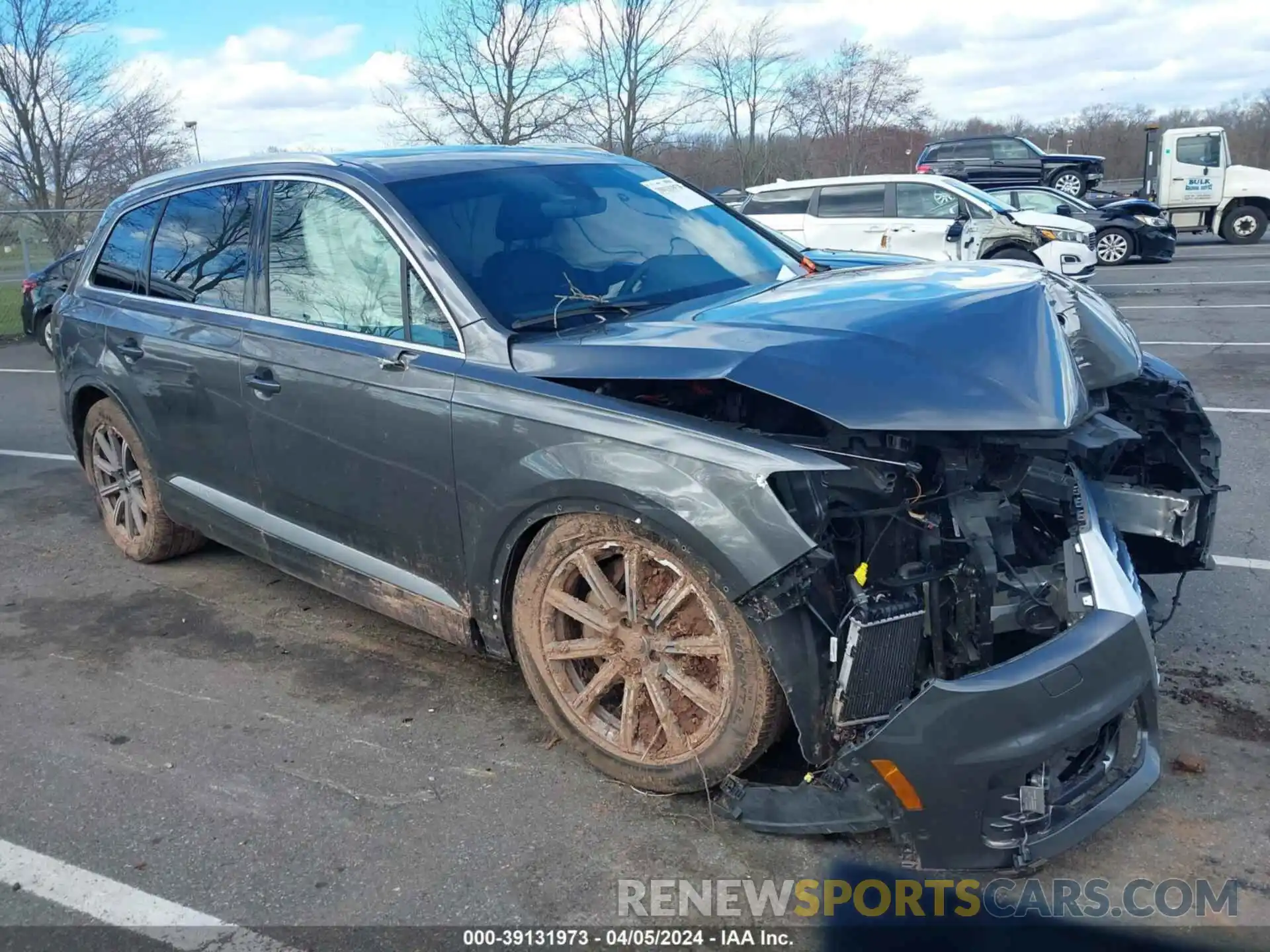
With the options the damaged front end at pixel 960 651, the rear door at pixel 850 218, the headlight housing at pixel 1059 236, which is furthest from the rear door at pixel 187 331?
the headlight housing at pixel 1059 236

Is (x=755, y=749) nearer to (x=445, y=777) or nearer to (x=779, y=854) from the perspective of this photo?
(x=779, y=854)

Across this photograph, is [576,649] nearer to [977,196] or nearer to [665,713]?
[665,713]

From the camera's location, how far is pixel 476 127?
2581 cm

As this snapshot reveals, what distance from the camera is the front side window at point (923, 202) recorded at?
14.4 metres

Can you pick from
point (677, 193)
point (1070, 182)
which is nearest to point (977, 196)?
point (677, 193)

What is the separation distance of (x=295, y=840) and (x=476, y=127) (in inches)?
980

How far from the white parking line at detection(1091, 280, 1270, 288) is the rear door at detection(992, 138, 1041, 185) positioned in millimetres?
9166

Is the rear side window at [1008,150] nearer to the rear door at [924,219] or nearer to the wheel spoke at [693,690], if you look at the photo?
the rear door at [924,219]

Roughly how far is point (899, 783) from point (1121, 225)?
19.1 meters

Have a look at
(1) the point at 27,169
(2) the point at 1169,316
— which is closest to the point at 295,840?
(2) the point at 1169,316

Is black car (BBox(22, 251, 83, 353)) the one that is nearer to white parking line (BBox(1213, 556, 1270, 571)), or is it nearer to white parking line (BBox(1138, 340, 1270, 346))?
white parking line (BBox(1138, 340, 1270, 346))

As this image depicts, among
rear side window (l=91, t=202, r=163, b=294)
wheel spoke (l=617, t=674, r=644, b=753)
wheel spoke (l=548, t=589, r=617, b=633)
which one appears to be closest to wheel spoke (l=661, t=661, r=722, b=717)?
wheel spoke (l=617, t=674, r=644, b=753)

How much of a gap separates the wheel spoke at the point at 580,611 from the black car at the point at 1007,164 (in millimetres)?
23724

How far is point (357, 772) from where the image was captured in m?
3.35
